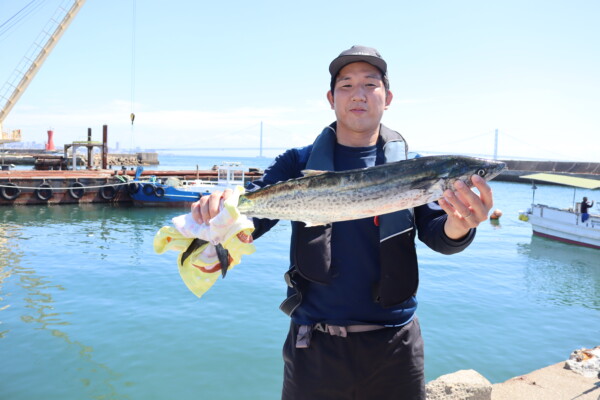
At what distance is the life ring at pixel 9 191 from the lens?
93.7 ft

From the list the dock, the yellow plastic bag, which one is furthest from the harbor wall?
the yellow plastic bag

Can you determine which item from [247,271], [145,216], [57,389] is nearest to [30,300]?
[57,389]

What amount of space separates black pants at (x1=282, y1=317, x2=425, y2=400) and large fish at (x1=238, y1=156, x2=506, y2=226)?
2.47ft

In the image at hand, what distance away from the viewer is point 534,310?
12.3m

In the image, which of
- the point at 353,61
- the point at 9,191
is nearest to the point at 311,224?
the point at 353,61

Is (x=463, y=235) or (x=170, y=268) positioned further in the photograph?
(x=170, y=268)

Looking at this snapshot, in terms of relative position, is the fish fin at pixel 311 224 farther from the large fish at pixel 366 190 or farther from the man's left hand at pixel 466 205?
the man's left hand at pixel 466 205

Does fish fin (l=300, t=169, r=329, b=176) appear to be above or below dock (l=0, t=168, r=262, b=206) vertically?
above

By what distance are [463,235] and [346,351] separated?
100 cm

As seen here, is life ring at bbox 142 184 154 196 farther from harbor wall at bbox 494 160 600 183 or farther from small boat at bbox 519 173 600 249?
harbor wall at bbox 494 160 600 183

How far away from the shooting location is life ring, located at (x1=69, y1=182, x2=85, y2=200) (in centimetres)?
3044

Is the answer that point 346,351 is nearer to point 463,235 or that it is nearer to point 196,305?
point 463,235

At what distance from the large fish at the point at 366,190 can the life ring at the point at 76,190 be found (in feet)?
103

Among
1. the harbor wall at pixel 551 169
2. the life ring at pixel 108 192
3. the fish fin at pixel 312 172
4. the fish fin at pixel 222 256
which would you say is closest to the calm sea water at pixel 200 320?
the fish fin at pixel 222 256
